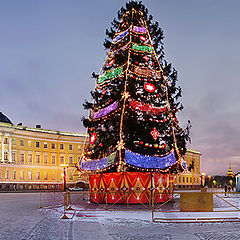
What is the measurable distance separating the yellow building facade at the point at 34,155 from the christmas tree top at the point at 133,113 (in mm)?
53073

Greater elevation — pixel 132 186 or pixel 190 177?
pixel 132 186

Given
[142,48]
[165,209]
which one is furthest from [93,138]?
[165,209]

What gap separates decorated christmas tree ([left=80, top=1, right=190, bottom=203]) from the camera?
25500mm

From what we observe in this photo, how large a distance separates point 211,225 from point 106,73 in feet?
56.4

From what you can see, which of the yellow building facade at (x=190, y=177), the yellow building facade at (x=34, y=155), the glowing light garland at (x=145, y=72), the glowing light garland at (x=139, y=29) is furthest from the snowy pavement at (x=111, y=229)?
the yellow building facade at (x=190, y=177)

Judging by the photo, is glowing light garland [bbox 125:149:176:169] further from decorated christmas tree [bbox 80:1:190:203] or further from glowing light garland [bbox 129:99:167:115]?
glowing light garland [bbox 129:99:167:115]

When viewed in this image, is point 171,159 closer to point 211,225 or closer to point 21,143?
point 211,225

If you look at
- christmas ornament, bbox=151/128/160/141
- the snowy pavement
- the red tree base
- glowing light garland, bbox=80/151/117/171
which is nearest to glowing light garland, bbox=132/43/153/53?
christmas ornament, bbox=151/128/160/141

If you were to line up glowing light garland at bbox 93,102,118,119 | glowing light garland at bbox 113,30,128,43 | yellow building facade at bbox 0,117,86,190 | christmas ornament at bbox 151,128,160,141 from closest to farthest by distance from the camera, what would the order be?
glowing light garland at bbox 93,102,118,119, christmas ornament at bbox 151,128,160,141, glowing light garland at bbox 113,30,128,43, yellow building facade at bbox 0,117,86,190

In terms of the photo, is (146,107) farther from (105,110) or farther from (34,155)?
(34,155)

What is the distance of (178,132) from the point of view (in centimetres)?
2991

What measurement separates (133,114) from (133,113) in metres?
0.07

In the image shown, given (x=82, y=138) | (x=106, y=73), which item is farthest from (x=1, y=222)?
(x=82, y=138)

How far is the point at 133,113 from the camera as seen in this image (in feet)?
85.7
